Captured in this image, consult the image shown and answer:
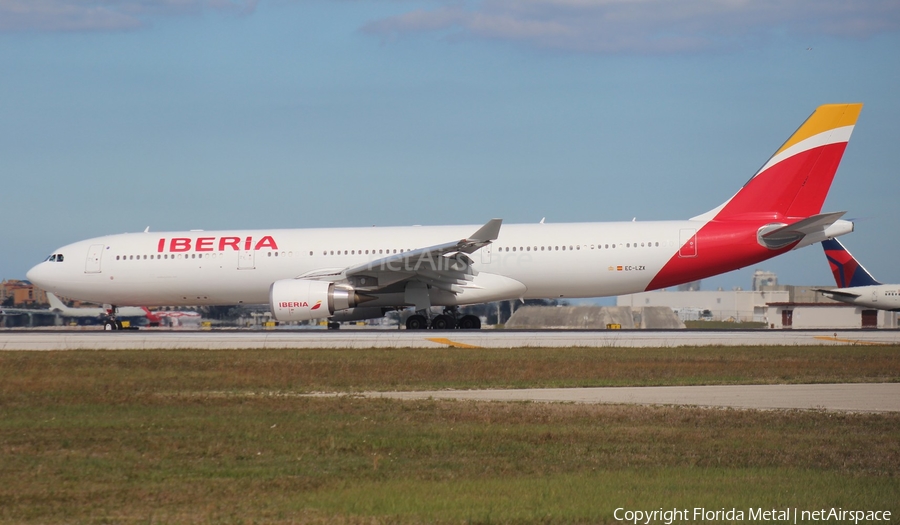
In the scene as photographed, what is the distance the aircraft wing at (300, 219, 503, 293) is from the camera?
81.6 ft

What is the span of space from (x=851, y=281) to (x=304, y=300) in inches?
978

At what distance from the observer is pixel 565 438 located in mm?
9641

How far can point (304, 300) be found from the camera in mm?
24719

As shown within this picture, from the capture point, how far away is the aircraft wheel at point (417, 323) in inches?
1077

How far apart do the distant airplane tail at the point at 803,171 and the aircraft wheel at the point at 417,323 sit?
9.47 m

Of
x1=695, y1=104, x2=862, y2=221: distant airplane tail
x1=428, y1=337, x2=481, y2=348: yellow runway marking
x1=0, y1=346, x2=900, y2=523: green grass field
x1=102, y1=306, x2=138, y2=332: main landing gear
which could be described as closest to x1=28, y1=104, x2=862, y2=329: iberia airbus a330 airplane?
x1=695, y1=104, x2=862, y2=221: distant airplane tail

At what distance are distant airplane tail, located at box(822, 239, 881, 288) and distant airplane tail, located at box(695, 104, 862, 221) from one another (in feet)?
43.0

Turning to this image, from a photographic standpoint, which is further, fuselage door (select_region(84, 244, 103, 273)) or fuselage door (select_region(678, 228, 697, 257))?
fuselage door (select_region(84, 244, 103, 273))

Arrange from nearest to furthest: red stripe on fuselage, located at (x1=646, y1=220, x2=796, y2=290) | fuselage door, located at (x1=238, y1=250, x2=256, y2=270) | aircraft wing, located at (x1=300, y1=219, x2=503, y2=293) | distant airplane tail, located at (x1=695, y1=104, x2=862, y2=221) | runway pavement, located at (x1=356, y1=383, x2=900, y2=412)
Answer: runway pavement, located at (x1=356, y1=383, x2=900, y2=412) < aircraft wing, located at (x1=300, y1=219, x2=503, y2=293) < red stripe on fuselage, located at (x1=646, y1=220, x2=796, y2=290) < distant airplane tail, located at (x1=695, y1=104, x2=862, y2=221) < fuselage door, located at (x1=238, y1=250, x2=256, y2=270)

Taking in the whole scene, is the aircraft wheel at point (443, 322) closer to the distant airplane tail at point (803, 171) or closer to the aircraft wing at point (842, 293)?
the distant airplane tail at point (803, 171)

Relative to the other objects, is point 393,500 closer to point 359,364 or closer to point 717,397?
point 717,397

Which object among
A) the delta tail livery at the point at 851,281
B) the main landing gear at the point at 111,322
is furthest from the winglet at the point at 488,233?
the delta tail livery at the point at 851,281

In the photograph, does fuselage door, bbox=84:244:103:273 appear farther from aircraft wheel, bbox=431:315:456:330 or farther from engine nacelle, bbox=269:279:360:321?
aircraft wheel, bbox=431:315:456:330

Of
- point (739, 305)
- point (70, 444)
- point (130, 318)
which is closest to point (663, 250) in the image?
point (70, 444)
